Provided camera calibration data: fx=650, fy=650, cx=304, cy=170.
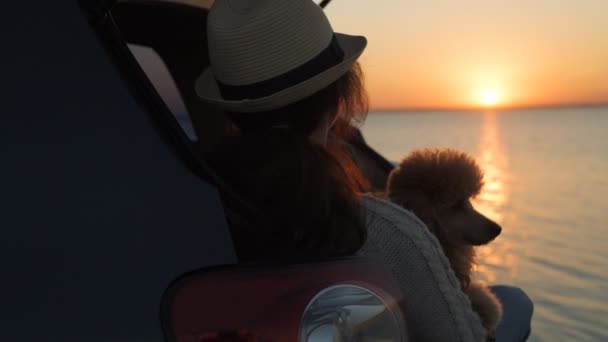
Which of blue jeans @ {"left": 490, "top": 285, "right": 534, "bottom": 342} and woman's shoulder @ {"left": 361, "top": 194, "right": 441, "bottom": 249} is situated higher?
woman's shoulder @ {"left": 361, "top": 194, "right": 441, "bottom": 249}

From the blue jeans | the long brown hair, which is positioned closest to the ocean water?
the blue jeans

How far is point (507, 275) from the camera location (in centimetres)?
528

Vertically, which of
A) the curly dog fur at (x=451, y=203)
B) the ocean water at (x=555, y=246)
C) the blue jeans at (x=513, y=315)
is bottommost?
the ocean water at (x=555, y=246)

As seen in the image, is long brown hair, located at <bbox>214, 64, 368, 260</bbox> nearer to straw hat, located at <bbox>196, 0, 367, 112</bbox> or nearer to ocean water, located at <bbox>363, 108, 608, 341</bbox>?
straw hat, located at <bbox>196, 0, 367, 112</bbox>

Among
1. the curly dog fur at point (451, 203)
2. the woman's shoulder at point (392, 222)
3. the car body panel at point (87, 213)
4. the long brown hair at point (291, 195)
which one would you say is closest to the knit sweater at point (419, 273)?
the woman's shoulder at point (392, 222)

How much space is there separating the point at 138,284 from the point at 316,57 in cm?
73

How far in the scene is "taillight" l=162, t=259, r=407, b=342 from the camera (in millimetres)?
989

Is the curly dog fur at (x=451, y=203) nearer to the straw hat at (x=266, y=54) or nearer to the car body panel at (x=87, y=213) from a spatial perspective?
the straw hat at (x=266, y=54)

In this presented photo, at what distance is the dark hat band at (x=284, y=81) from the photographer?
1.48 meters

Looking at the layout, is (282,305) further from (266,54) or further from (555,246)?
(555,246)

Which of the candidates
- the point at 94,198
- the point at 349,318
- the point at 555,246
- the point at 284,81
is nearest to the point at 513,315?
the point at 284,81

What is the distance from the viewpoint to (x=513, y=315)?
7.83ft

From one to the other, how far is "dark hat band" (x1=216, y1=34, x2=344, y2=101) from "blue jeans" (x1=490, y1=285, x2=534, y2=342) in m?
1.25

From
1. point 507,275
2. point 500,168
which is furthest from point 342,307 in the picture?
point 500,168
